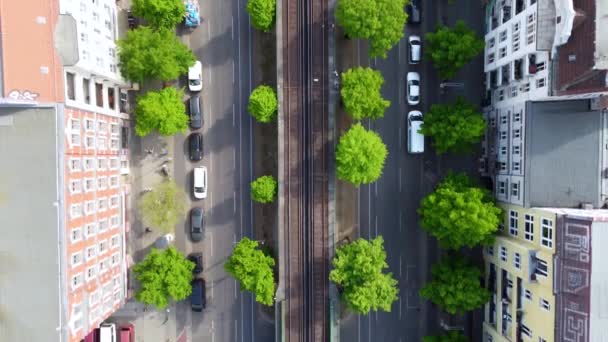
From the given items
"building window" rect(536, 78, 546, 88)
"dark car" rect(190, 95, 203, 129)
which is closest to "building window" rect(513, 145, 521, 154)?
"building window" rect(536, 78, 546, 88)

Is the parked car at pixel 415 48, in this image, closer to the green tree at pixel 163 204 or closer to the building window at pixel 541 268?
the building window at pixel 541 268

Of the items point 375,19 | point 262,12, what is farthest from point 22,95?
point 375,19

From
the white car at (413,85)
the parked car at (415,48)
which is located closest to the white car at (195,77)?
the white car at (413,85)

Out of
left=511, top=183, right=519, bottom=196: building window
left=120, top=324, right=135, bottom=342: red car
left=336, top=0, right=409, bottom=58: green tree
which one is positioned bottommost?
left=120, top=324, right=135, bottom=342: red car

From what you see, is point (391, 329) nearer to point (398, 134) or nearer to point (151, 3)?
point (398, 134)

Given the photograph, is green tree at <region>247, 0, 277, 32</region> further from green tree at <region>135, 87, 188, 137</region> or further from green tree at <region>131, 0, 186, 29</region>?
green tree at <region>135, 87, 188, 137</region>

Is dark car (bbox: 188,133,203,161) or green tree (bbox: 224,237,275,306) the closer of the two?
green tree (bbox: 224,237,275,306)

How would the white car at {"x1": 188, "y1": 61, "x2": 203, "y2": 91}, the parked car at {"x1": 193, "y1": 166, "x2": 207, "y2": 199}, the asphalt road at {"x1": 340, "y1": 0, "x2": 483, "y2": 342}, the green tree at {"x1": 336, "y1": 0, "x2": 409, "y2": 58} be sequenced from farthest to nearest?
the parked car at {"x1": 193, "y1": 166, "x2": 207, "y2": 199} < the asphalt road at {"x1": 340, "y1": 0, "x2": 483, "y2": 342} < the white car at {"x1": 188, "y1": 61, "x2": 203, "y2": 91} < the green tree at {"x1": 336, "y1": 0, "x2": 409, "y2": 58}

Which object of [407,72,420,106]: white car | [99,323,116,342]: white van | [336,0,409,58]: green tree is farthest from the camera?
[99,323,116,342]: white van
